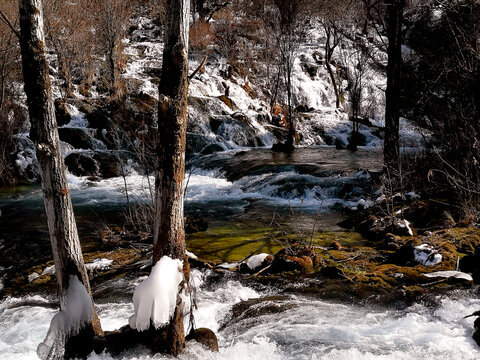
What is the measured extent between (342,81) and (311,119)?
9.07 m

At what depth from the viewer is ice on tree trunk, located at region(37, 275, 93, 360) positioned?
307 centimetres

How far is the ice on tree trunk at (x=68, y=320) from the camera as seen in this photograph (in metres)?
3.07

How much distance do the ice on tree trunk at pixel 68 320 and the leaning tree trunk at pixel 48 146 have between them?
4 cm

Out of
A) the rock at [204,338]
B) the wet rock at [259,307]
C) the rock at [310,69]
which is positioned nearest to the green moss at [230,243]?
the wet rock at [259,307]

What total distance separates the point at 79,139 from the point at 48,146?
15.6m

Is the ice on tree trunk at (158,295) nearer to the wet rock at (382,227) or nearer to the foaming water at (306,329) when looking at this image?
the foaming water at (306,329)

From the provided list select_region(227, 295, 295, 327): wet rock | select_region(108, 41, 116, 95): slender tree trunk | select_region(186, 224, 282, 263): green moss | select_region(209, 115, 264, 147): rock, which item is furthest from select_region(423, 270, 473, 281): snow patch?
select_region(108, 41, 116, 95): slender tree trunk

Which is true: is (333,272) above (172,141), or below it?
below

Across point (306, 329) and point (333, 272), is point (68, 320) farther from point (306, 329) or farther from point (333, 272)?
point (333, 272)

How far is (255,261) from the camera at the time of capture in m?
6.16

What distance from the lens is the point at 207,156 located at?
1880 cm

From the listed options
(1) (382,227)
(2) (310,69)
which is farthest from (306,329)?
(2) (310,69)

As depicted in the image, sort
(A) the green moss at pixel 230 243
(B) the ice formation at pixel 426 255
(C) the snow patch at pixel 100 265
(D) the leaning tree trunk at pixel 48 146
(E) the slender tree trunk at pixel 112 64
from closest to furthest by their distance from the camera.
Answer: (D) the leaning tree trunk at pixel 48 146 < (B) the ice formation at pixel 426 255 < (C) the snow patch at pixel 100 265 < (A) the green moss at pixel 230 243 < (E) the slender tree trunk at pixel 112 64

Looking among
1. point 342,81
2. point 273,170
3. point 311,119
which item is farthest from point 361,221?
point 342,81
